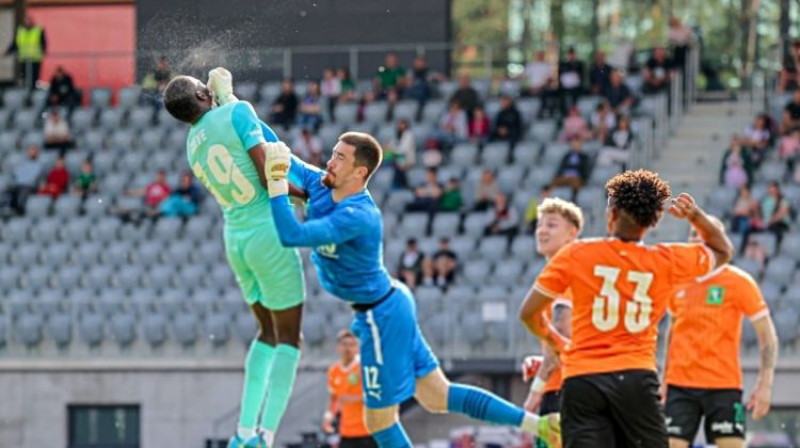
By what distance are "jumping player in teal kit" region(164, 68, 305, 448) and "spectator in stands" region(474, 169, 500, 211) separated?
1191 cm

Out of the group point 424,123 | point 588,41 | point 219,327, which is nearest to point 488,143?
point 424,123

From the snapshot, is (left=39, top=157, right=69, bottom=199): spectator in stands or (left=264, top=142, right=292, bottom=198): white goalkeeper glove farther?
(left=39, top=157, right=69, bottom=199): spectator in stands

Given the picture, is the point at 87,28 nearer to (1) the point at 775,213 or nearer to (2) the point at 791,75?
(2) the point at 791,75

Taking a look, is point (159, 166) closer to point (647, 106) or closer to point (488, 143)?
point (488, 143)

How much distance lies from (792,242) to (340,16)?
6906 millimetres

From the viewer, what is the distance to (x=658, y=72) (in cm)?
2352

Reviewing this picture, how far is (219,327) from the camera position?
20.6m

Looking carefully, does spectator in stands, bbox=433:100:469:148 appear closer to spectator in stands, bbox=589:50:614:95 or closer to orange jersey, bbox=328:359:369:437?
spectator in stands, bbox=589:50:614:95

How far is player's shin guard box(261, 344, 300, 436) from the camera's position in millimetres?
9570

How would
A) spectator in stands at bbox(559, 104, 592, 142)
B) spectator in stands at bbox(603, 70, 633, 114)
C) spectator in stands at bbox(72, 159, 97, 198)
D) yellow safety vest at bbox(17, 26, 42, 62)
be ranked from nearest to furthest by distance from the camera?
1. spectator in stands at bbox(559, 104, 592, 142)
2. spectator in stands at bbox(603, 70, 633, 114)
3. spectator in stands at bbox(72, 159, 97, 198)
4. yellow safety vest at bbox(17, 26, 42, 62)

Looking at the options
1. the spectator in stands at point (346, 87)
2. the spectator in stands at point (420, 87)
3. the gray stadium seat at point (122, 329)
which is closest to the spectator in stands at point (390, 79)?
the spectator in stands at point (420, 87)

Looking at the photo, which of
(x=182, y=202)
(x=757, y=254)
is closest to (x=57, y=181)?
(x=182, y=202)

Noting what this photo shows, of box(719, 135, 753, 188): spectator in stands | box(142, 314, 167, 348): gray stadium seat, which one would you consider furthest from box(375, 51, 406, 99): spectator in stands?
box(142, 314, 167, 348): gray stadium seat

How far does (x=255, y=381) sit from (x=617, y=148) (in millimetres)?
12449
